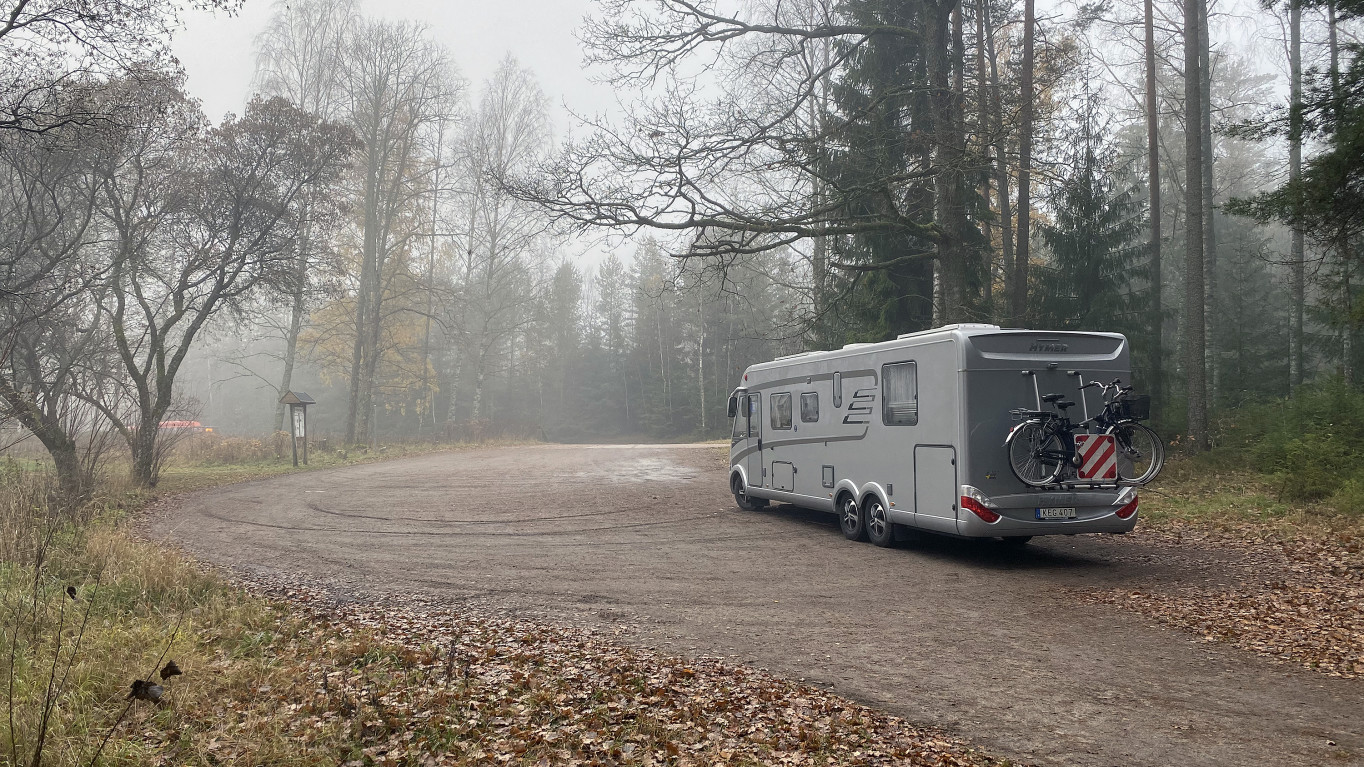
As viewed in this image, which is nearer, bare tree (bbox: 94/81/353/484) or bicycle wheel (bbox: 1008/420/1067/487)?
bicycle wheel (bbox: 1008/420/1067/487)

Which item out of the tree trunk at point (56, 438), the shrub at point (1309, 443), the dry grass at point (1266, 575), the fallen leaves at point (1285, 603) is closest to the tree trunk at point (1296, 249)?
the shrub at point (1309, 443)

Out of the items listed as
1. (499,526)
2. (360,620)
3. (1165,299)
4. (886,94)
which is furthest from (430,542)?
(1165,299)

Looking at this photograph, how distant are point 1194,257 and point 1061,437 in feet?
30.8

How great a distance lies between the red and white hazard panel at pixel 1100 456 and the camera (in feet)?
32.4

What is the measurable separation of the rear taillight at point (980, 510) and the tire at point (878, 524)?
156cm

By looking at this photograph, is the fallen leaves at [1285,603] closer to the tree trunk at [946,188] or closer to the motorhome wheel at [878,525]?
the motorhome wheel at [878,525]

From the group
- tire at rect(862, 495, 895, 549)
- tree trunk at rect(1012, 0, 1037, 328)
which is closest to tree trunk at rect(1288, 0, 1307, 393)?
tree trunk at rect(1012, 0, 1037, 328)

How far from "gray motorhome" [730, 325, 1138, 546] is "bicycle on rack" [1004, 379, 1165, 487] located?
0.49 ft

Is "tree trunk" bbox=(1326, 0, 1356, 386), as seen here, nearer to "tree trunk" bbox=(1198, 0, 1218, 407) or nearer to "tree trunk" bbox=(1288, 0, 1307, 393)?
"tree trunk" bbox=(1288, 0, 1307, 393)

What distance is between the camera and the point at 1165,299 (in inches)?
1388

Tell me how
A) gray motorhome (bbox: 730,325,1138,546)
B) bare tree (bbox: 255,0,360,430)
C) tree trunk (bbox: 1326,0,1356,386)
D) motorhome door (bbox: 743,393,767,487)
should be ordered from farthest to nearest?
bare tree (bbox: 255,0,360,430) < motorhome door (bbox: 743,393,767,487) < gray motorhome (bbox: 730,325,1138,546) < tree trunk (bbox: 1326,0,1356,386)

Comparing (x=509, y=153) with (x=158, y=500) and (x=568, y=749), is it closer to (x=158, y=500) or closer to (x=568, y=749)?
(x=158, y=500)

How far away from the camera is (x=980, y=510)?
31.6 feet

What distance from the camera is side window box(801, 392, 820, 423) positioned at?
1302 cm
